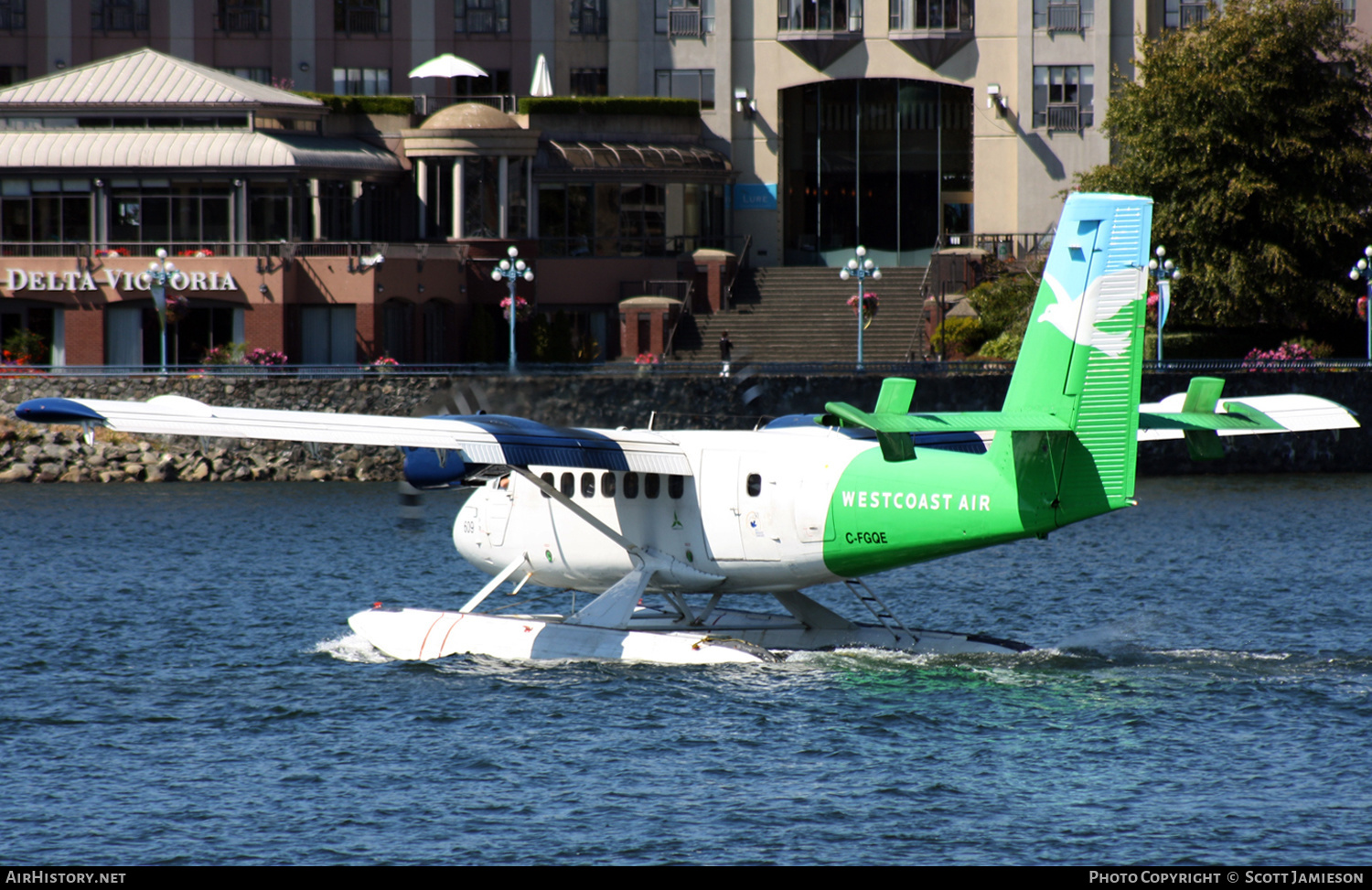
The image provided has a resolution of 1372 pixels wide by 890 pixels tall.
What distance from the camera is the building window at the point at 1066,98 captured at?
7119 cm

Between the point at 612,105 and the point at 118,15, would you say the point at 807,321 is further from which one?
the point at 118,15

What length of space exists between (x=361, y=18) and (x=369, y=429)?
5733cm

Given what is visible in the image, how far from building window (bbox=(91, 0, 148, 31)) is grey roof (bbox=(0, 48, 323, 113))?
9.34 meters

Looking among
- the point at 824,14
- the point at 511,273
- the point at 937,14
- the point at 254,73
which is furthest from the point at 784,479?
the point at 254,73

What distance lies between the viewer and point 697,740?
65.8 ft

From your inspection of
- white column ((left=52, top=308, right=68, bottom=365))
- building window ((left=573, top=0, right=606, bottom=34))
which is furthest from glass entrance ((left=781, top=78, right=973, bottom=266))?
white column ((left=52, top=308, right=68, bottom=365))

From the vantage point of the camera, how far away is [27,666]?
24.8 meters

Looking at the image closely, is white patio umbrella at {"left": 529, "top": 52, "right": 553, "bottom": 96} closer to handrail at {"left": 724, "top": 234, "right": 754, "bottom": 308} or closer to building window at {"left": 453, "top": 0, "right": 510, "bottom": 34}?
building window at {"left": 453, "top": 0, "right": 510, "bottom": 34}

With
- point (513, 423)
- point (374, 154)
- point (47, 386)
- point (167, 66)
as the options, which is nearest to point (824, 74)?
point (374, 154)

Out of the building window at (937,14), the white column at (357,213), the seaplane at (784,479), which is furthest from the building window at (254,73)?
the seaplane at (784,479)

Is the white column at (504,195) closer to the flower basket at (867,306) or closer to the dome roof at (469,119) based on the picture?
the dome roof at (469,119)

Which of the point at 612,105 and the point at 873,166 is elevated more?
the point at 612,105

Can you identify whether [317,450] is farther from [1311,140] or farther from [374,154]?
[1311,140]

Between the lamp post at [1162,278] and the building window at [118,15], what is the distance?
4554cm
